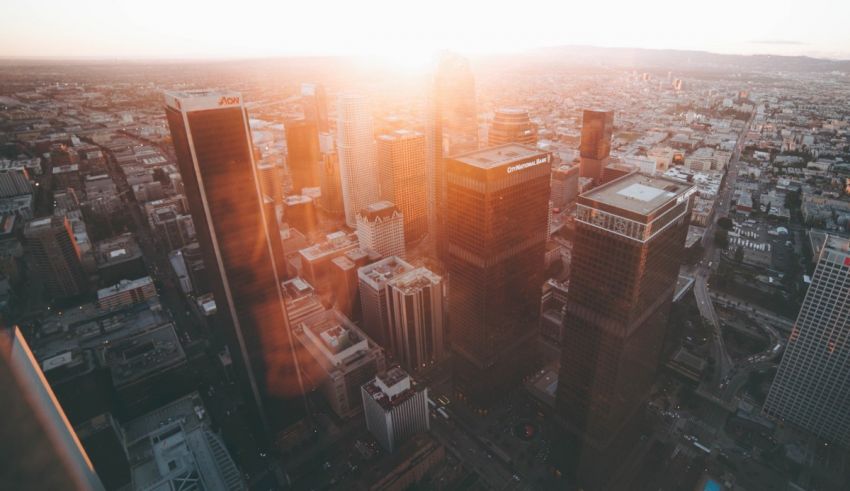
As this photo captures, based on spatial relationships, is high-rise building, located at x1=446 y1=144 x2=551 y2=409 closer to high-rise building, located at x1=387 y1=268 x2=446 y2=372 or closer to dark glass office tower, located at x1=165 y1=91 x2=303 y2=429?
high-rise building, located at x1=387 y1=268 x2=446 y2=372

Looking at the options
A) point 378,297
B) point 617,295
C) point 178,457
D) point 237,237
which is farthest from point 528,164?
point 178,457

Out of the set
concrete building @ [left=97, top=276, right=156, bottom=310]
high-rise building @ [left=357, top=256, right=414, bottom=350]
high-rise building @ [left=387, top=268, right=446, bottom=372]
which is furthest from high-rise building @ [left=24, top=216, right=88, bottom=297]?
high-rise building @ [left=387, top=268, right=446, bottom=372]

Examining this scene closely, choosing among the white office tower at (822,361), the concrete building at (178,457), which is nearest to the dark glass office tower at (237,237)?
the concrete building at (178,457)

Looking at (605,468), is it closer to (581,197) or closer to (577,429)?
(577,429)

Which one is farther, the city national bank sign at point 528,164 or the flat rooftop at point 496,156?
the city national bank sign at point 528,164

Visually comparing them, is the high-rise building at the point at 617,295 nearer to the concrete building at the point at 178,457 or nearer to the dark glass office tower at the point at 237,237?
the dark glass office tower at the point at 237,237
